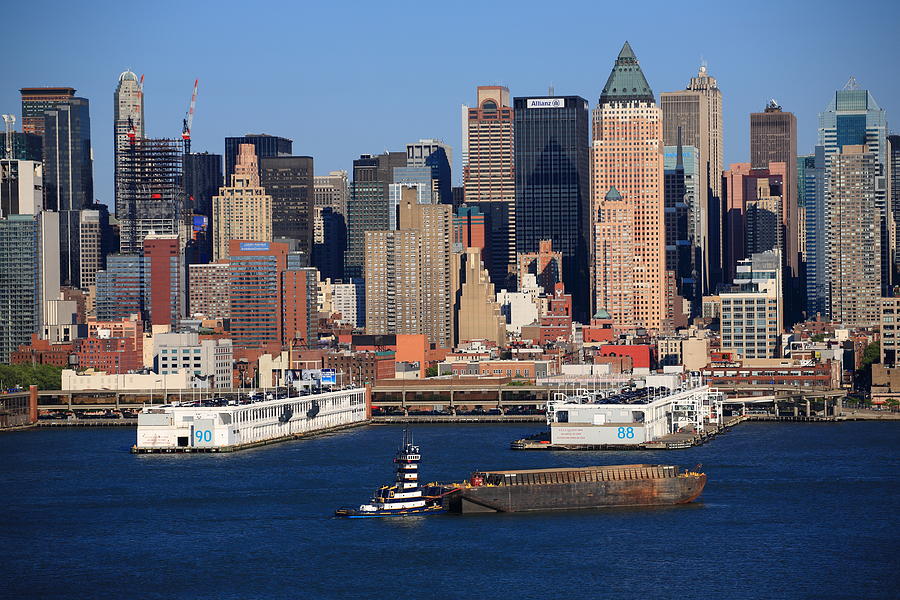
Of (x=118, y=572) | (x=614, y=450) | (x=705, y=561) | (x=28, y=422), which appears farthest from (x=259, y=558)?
(x=28, y=422)

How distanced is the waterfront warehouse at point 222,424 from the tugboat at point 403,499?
90.9 feet

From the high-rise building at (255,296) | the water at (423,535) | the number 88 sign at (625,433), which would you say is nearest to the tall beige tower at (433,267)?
the high-rise building at (255,296)

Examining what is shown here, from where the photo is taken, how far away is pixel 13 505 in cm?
7375

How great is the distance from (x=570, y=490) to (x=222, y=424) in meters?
30.9

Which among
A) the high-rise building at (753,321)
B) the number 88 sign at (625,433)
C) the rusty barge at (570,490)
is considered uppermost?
the high-rise building at (753,321)

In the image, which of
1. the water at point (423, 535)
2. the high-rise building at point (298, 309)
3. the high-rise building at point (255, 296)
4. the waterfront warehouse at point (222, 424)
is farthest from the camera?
the high-rise building at point (298, 309)

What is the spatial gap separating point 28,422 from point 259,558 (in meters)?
62.0

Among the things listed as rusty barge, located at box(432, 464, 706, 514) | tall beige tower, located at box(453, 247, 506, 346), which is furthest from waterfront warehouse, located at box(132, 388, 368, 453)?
tall beige tower, located at box(453, 247, 506, 346)

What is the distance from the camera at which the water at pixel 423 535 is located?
5603 centimetres

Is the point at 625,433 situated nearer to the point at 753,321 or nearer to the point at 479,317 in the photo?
the point at 753,321

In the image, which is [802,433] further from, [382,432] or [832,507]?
[832,507]

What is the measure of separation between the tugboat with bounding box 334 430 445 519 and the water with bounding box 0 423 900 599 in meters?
0.73

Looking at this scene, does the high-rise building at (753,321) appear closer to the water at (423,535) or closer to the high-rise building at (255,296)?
the high-rise building at (255,296)

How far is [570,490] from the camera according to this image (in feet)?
227
